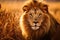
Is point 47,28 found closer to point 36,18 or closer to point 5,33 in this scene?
point 36,18

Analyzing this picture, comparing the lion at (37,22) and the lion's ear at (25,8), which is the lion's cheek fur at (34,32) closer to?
the lion at (37,22)

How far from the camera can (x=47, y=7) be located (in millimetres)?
2812

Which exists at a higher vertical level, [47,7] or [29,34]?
[47,7]

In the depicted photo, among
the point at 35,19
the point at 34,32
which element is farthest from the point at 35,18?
the point at 34,32

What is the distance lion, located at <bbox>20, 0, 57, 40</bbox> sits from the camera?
2.76m

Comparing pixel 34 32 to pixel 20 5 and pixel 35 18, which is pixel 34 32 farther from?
pixel 20 5

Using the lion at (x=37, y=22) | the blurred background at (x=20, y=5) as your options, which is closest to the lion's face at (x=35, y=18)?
the lion at (x=37, y=22)

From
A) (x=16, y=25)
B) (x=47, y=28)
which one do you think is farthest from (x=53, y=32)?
(x=16, y=25)

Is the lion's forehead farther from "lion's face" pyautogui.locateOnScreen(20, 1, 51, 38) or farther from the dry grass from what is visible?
the dry grass

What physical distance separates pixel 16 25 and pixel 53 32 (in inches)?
21.1

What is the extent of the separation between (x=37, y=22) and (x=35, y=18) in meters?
0.06

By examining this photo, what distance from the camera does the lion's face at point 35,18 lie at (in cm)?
273

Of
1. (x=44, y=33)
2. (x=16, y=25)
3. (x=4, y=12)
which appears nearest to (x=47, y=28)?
(x=44, y=33)

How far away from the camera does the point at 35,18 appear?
108 inches
